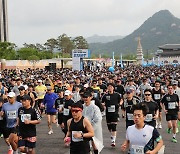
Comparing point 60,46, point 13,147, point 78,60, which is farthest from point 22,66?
point 13,147

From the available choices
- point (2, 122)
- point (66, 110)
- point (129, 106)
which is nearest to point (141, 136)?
point (129, 106)

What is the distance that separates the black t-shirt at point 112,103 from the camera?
10047 millimetres

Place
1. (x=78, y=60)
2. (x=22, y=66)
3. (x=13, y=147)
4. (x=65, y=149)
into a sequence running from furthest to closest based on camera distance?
(x=22, y=66) → (x=78, y=60) → (x=65, y=149) → (x=13, y=147)

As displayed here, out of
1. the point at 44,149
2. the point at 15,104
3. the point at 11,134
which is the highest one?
the point at 15,104

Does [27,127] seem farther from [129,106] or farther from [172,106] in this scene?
[172,106]

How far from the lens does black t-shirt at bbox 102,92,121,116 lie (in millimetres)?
→ 10047

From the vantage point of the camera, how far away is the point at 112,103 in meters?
10.1

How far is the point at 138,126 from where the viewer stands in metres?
4.60

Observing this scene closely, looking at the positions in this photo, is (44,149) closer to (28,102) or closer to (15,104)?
(15,104)

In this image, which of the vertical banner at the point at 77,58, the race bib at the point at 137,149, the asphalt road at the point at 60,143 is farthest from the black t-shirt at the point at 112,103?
the vertical banner at the point at 77,58

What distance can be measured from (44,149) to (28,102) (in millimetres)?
2827

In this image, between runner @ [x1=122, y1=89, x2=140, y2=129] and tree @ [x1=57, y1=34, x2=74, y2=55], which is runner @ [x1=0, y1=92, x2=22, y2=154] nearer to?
runner @ [x1=122, y1=89, x2=140, y2=129]

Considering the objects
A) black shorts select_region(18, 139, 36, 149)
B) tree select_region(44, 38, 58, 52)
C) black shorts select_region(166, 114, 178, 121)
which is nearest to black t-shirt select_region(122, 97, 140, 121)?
black shorts select_region(166, 114, 178, 121)

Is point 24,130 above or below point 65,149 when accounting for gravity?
above
